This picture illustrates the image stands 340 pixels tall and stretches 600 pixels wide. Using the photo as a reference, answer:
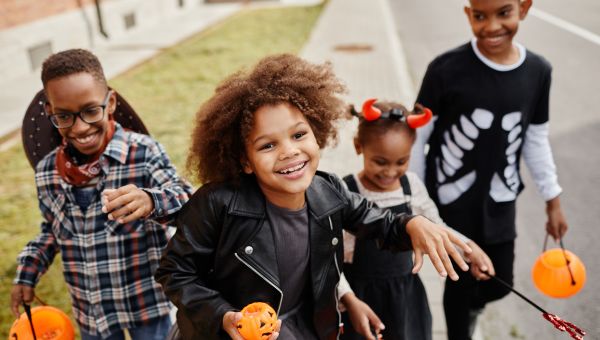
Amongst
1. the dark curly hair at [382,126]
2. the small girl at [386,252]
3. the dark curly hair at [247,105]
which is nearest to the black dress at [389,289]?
the small girl at [386,252]

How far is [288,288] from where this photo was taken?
182 cm

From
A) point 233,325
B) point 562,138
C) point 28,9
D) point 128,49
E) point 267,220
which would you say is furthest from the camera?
point 128,49

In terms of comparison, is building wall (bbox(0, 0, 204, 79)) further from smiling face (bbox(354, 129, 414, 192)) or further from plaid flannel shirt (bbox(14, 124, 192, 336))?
smiling face (bbox(354, 129, 414, 192))

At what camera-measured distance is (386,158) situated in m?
2.32

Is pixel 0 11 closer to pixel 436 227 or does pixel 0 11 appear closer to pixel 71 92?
pixel 71 92

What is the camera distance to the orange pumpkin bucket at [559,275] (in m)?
2.45

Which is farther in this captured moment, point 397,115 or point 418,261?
point 397,115

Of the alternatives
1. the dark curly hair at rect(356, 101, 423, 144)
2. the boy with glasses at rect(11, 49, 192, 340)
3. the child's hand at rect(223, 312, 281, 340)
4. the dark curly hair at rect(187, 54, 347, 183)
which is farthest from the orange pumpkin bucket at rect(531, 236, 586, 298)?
the boy with glasses at rect(11, 49, 192, 340)

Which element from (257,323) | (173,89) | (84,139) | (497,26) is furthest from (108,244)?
(173,89)

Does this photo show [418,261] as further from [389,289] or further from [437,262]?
[389,289]

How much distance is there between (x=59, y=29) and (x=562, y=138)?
914cm

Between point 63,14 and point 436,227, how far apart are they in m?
10.9

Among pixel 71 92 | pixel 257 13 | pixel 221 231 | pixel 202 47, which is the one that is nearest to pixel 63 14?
pixel 202 47

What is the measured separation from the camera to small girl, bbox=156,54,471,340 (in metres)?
1.66
